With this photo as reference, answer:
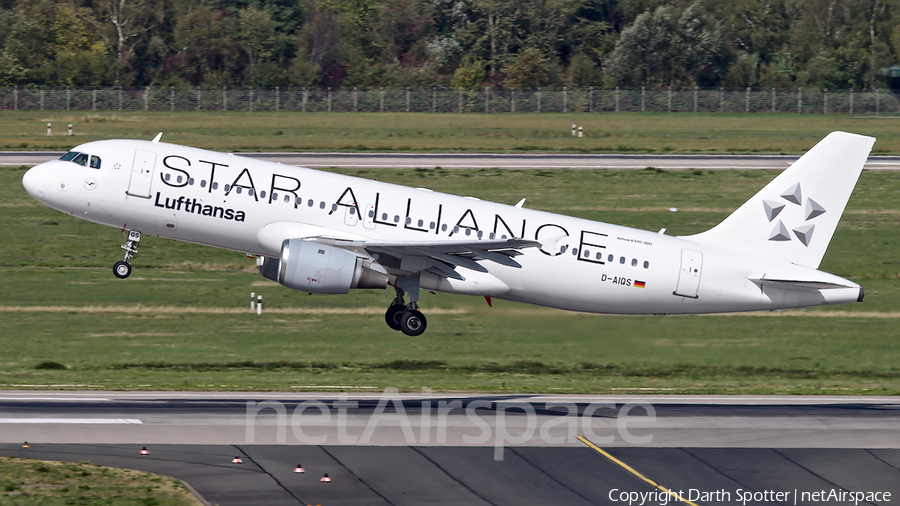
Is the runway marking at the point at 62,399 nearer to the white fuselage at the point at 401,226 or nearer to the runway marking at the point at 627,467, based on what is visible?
the white fuselage at the point at 401,226

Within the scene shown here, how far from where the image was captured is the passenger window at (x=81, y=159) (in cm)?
3781

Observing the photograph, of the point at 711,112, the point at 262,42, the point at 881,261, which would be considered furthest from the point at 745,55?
the point at 881,261

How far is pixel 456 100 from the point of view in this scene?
374 ft

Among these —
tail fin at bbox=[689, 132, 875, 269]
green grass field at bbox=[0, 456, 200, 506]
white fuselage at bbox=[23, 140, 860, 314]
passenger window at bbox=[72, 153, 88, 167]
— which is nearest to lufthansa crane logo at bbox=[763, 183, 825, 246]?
tail fin at bbox=[689, 132, 875, 269]

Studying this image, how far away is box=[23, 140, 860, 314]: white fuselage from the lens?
3725 centimetres

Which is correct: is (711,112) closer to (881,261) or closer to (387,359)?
(881,261)

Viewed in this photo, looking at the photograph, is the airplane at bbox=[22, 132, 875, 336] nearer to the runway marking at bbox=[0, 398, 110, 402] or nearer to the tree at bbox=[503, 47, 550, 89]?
the runway marking at bbox=[0, 398, 110, 402]

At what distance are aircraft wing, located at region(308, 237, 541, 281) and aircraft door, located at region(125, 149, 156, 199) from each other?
5940mm

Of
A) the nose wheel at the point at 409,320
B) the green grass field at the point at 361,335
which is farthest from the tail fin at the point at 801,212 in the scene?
the nose wheel at the point at 409,320

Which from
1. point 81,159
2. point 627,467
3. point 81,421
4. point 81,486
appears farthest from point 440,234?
point 81,486

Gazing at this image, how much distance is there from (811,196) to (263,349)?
24.6 meters

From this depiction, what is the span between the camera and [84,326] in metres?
52.9

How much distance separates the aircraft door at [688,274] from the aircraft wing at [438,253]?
624 centimetres

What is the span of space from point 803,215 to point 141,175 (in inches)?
937
